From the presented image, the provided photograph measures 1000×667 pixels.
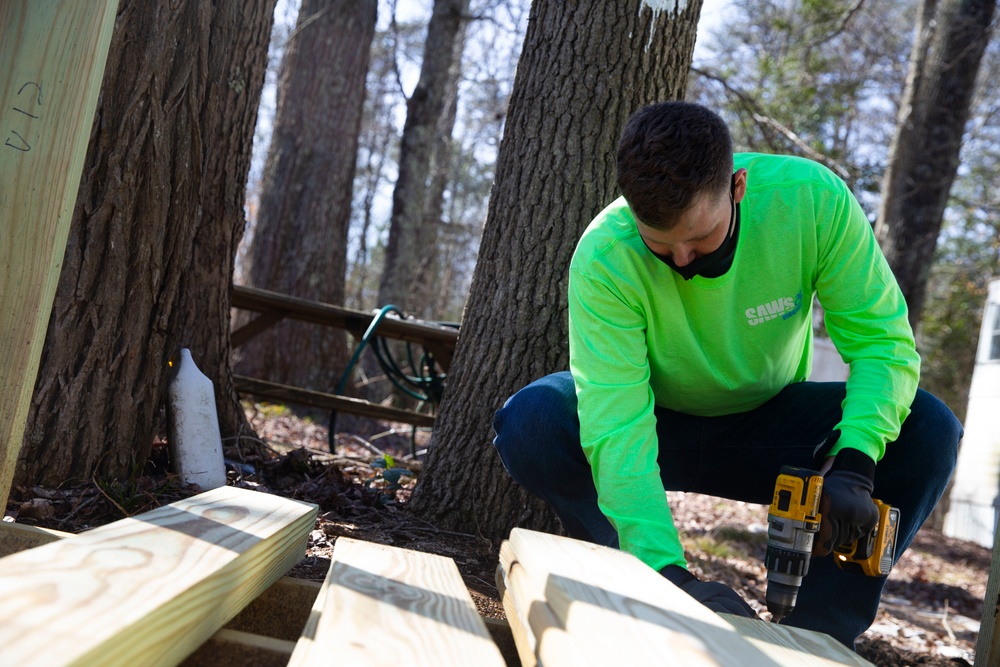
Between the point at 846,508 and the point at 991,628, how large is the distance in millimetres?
449

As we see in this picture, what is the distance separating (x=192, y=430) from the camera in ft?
10.7

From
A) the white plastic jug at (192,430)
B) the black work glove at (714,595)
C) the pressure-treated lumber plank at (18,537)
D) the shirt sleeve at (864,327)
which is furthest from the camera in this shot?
the white plastic jug at (192,430)

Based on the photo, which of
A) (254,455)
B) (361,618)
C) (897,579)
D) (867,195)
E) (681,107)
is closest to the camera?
(361,618)

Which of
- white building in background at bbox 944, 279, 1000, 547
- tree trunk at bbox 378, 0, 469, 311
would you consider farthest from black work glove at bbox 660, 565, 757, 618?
white building in background at bbox 944, 279, 1000, 547

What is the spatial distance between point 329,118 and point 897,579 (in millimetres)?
6328

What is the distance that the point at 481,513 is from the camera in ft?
10.8

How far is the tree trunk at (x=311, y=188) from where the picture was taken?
25.5 ft

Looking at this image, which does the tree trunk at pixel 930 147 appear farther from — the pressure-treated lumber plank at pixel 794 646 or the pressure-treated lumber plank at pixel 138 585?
the pressure-treated lumber plank at pixel 138 585

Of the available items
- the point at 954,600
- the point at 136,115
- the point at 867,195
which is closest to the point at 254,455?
the point at 136,115

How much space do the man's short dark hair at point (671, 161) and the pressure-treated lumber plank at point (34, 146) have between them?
1.27 metres

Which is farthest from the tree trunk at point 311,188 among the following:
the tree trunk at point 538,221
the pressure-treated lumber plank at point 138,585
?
the pressure-treated lumber plank at point 138,585

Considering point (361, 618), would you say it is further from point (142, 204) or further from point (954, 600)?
→ point (954, 600)

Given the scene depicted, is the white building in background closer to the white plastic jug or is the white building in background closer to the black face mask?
the black face mask

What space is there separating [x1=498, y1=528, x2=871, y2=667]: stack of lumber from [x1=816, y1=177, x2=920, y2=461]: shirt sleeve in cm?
90
